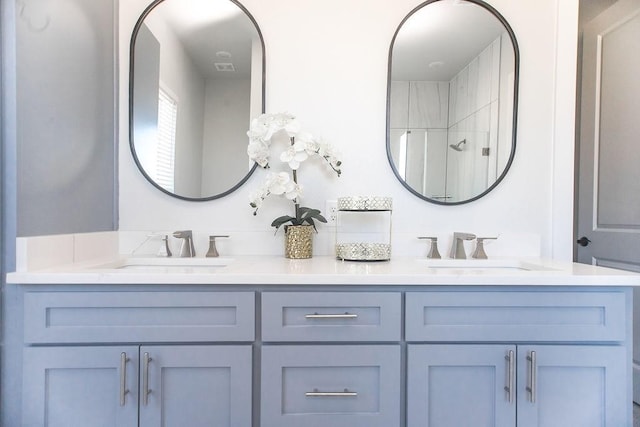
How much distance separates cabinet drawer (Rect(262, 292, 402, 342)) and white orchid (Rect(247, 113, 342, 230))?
18.4 inches

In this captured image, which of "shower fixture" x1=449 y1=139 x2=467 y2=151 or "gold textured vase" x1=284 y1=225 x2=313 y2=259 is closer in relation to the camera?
"gold textured vase" x1=284 y1=225 x2=313 y2=259

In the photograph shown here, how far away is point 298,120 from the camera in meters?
1.58

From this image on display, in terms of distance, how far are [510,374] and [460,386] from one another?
0.50 feet

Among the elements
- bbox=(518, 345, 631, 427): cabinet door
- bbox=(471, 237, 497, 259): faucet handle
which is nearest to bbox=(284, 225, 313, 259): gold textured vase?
bbox=(471, 237, 497, 259): faucet handle

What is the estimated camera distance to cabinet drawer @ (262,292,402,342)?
1064 mm

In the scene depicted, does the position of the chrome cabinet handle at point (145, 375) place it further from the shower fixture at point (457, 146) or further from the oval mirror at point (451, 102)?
the shower fixture at point (457, 146)

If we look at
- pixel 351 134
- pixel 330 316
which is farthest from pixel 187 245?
pixel 351 134

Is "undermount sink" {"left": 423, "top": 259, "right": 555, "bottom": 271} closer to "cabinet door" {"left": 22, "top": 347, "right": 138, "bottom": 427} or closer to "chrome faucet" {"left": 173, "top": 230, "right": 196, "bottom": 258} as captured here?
"chrome faucet" {"left": 173, "top": 230, "right": 196, "bottom": 258}

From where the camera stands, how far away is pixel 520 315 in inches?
42.7

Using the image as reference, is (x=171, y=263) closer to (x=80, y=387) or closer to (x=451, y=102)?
(x=80, y=387)

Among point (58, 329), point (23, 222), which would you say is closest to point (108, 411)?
point (58, 329)

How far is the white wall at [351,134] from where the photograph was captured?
157 centimetres

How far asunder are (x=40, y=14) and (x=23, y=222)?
2.21ft

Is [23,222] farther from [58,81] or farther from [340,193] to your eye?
[340,193]
